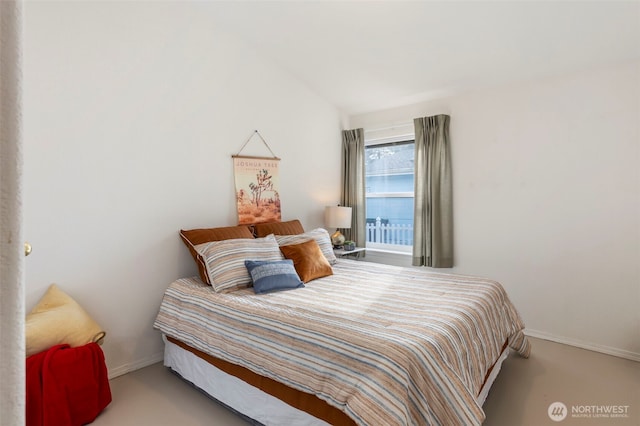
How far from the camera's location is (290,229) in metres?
3.59

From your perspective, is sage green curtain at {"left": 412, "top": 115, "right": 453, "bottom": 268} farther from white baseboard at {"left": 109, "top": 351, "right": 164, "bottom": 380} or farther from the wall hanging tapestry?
white baseboard at {"left": 109, "top": 351, "right": 164, "bottom": 380}

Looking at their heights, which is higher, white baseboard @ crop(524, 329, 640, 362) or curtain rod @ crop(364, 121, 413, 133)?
curtain rod @ crop(364, 121, 413, 133)

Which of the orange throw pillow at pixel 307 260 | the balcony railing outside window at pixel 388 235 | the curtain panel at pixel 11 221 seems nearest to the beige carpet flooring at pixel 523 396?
the orange throw pillow at pixel 307 260

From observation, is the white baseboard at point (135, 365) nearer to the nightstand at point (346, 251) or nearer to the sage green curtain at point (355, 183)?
the nightstand at point (346, 251)

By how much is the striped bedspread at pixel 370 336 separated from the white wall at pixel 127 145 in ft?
1.25

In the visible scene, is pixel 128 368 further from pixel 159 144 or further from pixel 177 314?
pixel 159 144

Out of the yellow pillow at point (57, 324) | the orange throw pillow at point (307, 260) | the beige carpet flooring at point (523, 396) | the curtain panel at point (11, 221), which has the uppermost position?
the curtain panel at point (11, 221)

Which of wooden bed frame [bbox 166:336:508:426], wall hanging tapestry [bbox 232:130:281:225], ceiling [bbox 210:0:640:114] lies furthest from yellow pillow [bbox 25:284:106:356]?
ceiling [bbox 210:0:640:114]

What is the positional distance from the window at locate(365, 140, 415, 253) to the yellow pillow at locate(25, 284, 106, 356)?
10.4ft

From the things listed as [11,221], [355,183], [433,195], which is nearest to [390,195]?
[355,183]

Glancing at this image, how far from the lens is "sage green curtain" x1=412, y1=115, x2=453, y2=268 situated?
3781mm

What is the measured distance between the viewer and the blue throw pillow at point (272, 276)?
2.52 metres

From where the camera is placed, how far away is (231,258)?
2.67 metres

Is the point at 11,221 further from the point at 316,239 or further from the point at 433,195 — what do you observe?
the point at 433,195
